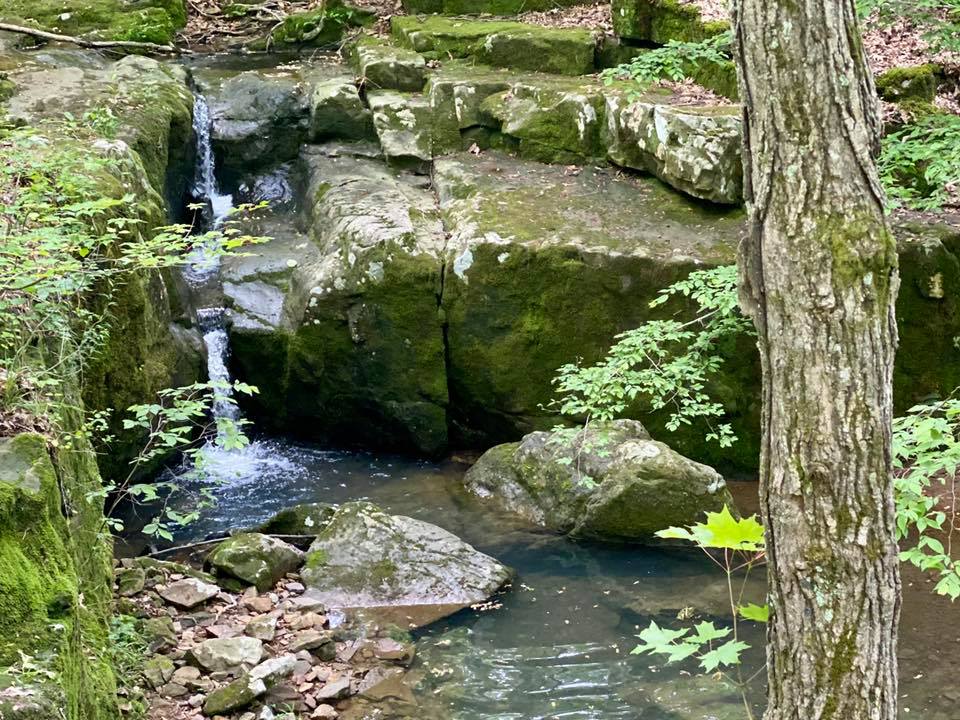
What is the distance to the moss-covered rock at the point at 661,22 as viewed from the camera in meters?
9.67

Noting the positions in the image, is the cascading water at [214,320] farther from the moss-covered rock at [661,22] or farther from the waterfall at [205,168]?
the moss-covered rock at [661,22]

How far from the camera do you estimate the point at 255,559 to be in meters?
6.65

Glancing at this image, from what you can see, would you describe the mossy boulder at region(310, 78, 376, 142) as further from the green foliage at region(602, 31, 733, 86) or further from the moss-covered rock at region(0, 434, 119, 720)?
the moss-covered rock at region(0, 434, 119, 720)

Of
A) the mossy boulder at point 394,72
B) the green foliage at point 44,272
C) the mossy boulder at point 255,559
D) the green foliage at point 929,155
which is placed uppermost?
the mossy boulder at point 394,72

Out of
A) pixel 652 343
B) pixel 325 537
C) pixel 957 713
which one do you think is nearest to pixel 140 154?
pixel 325 537

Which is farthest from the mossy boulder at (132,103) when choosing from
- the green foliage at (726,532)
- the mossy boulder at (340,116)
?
the green foliage at (726,532)

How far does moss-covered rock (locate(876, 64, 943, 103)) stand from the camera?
863 cm

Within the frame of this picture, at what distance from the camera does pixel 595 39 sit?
10977 mm

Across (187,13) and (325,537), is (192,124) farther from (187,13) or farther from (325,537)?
(325,537)

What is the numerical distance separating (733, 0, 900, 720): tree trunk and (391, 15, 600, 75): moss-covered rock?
8450 mm

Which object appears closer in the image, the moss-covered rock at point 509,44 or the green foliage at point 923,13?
the green foliage at point 923,13

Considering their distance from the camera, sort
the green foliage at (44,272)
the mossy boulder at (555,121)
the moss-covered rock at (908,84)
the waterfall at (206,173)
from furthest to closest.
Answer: the waterfall at (206,173)
the mossy boulder at (555,121)
the moss-covered rock at (908,84)
the green foliage at (44,272)

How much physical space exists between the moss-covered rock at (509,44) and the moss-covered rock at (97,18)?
316 cm

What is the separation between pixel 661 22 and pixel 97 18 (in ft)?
23.1
